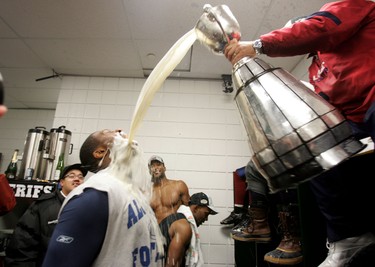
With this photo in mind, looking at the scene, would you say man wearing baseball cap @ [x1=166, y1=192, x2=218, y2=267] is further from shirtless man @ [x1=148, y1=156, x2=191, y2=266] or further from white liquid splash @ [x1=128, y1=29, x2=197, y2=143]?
white liquid splash @ [x1=128, y1=29, x2=197, y2=143]

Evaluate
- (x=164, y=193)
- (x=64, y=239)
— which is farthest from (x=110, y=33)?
(x=64, y=239)

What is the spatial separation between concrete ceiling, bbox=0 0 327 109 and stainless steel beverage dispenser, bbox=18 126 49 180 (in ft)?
2.91

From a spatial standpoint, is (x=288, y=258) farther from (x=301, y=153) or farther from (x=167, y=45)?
(x=167, y=45)

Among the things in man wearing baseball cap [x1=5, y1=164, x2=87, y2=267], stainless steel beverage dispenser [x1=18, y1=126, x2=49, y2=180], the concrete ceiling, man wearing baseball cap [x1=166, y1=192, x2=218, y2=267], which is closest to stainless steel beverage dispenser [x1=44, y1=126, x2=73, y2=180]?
stainless steel beverage dispenser [x1=18, y1=126, x2=49, y2=180]

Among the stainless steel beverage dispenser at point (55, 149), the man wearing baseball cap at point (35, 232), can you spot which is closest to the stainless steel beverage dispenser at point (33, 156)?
the stainless steel beverage dispenser at point (55, 149)

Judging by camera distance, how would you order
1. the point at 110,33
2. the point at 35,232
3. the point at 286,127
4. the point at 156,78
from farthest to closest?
the point at 110,33 → the point at 35,232 → the point at 156,78 → the point at 286,127

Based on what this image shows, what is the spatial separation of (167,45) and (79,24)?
0.83 meters

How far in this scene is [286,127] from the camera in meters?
0.56

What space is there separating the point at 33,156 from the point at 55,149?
0.71 feet

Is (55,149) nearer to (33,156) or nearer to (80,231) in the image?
(33,156)

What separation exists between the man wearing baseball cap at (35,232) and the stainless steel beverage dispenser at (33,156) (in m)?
0.53

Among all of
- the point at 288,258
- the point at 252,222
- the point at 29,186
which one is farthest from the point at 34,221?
the point at 288,258

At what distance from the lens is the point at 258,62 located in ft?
2.25

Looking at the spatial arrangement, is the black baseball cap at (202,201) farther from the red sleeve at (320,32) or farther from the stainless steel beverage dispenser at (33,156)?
the red sleeve at (320,32)
